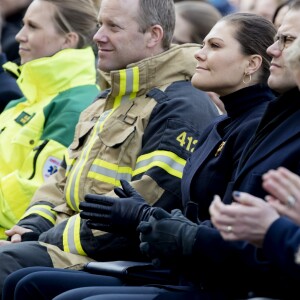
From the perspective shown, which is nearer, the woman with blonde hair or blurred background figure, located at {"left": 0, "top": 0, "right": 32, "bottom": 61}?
the woman with blonde hair

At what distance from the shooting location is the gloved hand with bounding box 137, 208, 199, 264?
11.7 feet

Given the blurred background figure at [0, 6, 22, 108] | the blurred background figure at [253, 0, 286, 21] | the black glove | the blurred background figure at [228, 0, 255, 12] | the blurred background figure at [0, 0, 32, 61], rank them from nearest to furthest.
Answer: the black glove
the blurred background figure at [0, 6, 22, 108]
the blurred background figure at [253, 0, 286, 21]
the blurred background figure at [228, 0, 255, 12]
the blurred background figure at [0, 0, 32, 61]

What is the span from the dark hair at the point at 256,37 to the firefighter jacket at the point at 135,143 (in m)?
0.56

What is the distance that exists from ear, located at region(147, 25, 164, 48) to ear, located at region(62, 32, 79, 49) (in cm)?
105

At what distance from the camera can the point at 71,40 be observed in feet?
20.0

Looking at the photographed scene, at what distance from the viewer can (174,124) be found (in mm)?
4695

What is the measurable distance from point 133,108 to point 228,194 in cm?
125

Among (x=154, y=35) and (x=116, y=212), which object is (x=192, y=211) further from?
(x=154, y=35)

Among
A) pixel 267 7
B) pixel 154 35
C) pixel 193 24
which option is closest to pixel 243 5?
pixel 267 7

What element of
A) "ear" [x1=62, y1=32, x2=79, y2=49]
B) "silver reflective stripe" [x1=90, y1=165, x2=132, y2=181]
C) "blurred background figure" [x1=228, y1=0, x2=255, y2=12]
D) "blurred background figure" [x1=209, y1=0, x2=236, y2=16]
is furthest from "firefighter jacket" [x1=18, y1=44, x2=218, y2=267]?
"blurred background figure" [x1=209, y1=0, x2=236, y2=16]

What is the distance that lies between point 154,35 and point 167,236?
177cm

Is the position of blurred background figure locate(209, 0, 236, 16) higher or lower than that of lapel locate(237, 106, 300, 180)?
lower

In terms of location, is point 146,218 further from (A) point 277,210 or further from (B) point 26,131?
(B) point 26,131

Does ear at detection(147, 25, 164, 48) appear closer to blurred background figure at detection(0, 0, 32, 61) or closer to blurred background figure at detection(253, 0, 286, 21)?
blurred background figure at detection(253, 0, 286, 21)
